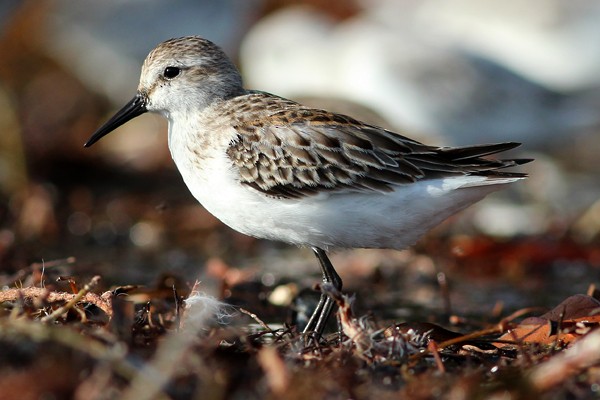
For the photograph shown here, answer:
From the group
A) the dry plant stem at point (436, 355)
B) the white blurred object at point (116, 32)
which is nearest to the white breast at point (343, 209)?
the dry plant stem at point (436, 355)

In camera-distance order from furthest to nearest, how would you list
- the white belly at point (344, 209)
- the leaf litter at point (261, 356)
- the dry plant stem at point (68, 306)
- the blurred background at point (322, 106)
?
the blurred background at point (322, 106), the white belly at point (344, 209), the dry plant stem at point (68, 306), the leaf litter at point (261, 356)

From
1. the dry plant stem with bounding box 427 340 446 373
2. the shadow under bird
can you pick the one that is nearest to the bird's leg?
the shadow under bird

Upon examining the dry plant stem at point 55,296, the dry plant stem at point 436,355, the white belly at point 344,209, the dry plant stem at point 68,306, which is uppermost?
the white belly at point 344,209

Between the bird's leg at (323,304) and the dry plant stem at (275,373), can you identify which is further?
the bird's leg at (323,304)

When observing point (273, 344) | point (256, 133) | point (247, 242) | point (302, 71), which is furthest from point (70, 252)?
point (302, 71)

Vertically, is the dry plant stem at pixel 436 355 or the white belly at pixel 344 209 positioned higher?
the white belly at pixel 344 209

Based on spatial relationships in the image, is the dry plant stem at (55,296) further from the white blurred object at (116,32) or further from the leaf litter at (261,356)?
the white blurred object at (116,32)

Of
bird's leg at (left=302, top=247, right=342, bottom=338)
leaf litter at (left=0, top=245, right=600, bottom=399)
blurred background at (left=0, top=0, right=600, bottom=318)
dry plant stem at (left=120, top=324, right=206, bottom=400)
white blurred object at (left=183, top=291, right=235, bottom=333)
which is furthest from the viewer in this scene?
blurred background at (left=0, top=0, right=600, bottom=318)

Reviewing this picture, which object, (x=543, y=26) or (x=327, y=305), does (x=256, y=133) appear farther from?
(x=543, y=26)

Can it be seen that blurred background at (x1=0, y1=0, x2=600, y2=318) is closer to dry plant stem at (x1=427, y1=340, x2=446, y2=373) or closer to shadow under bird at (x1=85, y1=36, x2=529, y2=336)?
shadow under bird at (x1=85, y1=36, x2=529, y2=336)
